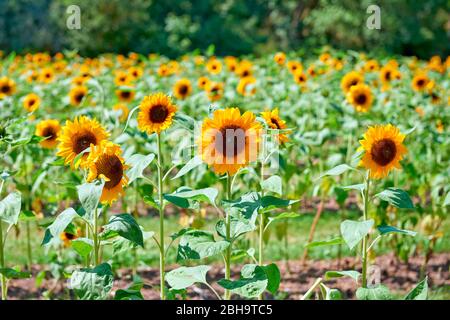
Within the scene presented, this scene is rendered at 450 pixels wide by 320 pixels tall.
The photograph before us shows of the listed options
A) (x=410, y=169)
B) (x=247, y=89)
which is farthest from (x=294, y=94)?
(x=410, y=169)

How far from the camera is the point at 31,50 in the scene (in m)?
15.0

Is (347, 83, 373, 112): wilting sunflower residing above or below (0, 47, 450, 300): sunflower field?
above

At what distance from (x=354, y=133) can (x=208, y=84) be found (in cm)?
92

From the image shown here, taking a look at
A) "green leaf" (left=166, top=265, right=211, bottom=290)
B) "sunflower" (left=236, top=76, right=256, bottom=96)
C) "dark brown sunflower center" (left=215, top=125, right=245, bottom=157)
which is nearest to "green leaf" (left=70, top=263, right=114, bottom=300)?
"green leaf" (left=166, top=265, right=211, bottom=290)

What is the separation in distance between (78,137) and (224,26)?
575 inches

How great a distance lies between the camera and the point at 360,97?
3930 mm

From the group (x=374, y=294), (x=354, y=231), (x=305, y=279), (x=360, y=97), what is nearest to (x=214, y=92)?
(x=360, y=97)

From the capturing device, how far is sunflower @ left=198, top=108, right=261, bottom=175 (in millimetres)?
1959

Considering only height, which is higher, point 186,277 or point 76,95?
point 76,95

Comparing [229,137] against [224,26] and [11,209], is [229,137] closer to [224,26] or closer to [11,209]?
[11,209]

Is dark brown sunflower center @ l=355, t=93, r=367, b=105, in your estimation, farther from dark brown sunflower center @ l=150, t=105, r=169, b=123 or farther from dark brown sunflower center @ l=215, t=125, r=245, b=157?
dark brown sunflower center @ l=215, t=125, r=245, b=157

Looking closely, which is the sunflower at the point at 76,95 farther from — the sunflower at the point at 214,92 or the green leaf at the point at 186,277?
the green leaf at the point at 186,277

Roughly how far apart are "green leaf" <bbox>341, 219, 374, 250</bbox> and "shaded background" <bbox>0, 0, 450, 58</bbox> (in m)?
12.2
